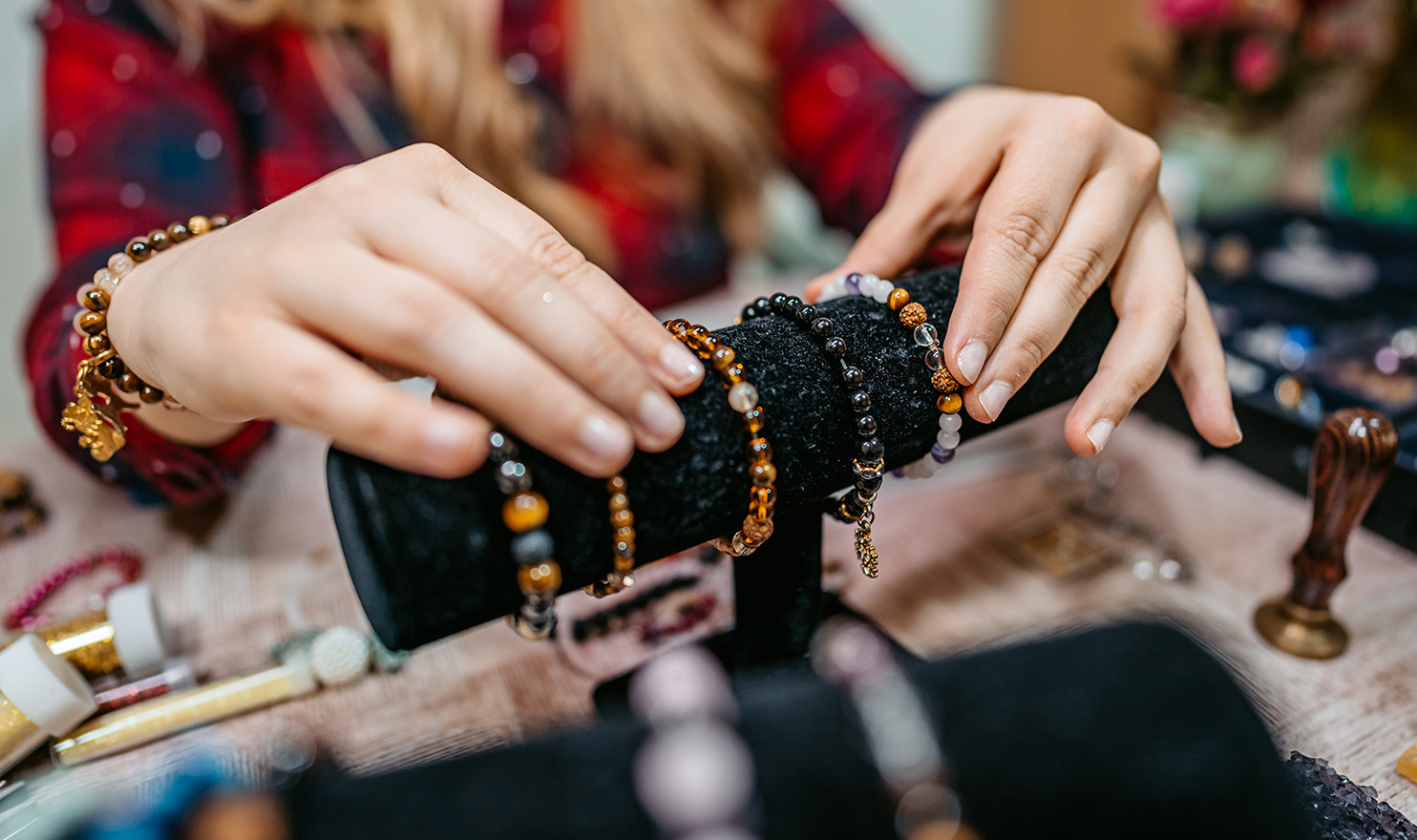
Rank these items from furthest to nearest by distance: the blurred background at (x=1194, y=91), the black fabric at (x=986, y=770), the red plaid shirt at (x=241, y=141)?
the blurred background at (x=1194, y=91), the red plaid shirt at (x=241, y=141), the black fabric at (x=986, y=770)

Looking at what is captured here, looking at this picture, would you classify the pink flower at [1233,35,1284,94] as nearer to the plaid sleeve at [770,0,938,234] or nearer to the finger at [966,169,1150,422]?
the plaid sleeve at [770,0,938,234]

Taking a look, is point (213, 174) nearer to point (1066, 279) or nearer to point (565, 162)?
point (565, 162)

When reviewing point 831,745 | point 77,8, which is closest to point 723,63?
Answer: point 77,8

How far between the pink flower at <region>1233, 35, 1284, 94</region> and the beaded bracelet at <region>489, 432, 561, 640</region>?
1.20 metres

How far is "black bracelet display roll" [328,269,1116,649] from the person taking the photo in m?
0.27

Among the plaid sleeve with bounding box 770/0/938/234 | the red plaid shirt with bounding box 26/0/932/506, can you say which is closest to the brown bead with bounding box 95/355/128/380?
the red plaid shirt with bounding box 26/0/932/506

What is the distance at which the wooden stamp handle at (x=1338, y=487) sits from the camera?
43cm

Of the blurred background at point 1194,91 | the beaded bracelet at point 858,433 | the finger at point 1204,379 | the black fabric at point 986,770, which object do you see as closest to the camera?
the black fabric at point 986,770

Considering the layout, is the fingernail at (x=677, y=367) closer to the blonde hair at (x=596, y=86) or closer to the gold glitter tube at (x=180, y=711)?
the gold glitter tube at (x=180, y=711)

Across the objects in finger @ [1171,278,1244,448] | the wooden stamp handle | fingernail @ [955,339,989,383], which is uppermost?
fingernail @ [955,339,989,383]

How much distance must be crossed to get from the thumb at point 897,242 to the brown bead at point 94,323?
0.37 m

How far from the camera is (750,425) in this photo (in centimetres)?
32

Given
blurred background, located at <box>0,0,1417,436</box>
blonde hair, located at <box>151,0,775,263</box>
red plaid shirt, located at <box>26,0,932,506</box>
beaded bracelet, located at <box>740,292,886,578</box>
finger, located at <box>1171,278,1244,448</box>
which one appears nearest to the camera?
beaded bracelet, located at <box>740,292,886,578</box>

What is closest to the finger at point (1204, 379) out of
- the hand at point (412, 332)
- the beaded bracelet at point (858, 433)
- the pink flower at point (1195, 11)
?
the beaded bracelet at point (858, 433)
